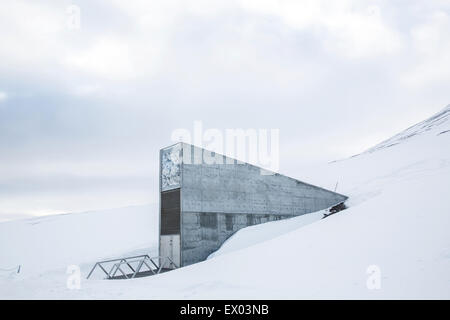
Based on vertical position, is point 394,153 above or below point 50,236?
above

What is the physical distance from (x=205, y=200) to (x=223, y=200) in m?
1.17

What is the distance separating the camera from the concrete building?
53.2ft

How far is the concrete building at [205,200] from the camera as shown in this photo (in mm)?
16219

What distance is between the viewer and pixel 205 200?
17031 millimetres

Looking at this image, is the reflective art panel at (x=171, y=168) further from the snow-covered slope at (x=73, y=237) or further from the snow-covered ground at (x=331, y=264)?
the snow-covered slope at (x=73, y=237)

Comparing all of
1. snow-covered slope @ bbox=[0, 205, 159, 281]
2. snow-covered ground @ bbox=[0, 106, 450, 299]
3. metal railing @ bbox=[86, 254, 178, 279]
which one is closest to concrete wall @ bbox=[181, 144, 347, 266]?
snow-covered ground @ bbox=[0, 106, 450, 299]

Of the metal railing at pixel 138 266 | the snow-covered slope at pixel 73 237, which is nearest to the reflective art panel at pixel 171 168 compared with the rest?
the metal railing at pixel 138 266

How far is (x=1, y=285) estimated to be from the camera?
11.8 meters
